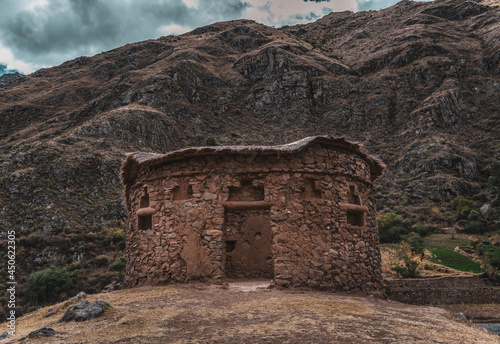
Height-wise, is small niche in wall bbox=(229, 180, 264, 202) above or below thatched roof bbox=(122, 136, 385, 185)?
below

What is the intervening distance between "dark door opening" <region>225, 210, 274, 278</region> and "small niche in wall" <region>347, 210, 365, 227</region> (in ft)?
7.19

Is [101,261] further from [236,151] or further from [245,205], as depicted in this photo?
[236,151]

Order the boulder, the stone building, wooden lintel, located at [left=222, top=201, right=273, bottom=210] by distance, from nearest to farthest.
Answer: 1. the boulder
2. the stone building
3. wooden lintel, located at [left=222, top=201, right=273, bottom=210]

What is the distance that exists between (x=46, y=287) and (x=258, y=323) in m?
21.4

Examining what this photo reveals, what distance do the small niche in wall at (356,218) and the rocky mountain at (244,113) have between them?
62.5 ft

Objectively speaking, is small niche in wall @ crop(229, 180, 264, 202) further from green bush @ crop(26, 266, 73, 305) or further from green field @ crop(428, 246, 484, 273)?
green field @ crop(428, 246, 484, 273)

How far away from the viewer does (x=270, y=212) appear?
24.8ft

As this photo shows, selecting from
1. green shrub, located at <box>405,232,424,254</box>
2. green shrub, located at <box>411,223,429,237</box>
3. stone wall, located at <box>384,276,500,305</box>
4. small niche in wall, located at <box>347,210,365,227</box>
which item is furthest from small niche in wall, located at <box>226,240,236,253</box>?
green shrub, located at <box>411,223,429,237</box>

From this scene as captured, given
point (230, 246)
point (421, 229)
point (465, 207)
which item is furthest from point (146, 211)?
point (465, 207)

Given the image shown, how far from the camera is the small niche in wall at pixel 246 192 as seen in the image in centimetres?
802

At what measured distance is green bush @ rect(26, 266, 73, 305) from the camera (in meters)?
20.5

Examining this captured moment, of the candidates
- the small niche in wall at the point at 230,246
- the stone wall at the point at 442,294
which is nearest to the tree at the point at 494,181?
the stone wall at the point at 442,294

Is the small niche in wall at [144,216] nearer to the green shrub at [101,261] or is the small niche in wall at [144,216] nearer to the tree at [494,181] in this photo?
the green shrub at [101,261]

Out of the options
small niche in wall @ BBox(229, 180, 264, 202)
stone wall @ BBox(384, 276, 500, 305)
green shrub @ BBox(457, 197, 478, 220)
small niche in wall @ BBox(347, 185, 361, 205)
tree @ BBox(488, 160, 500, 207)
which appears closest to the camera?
small niche in wall @ BBox(229, 180, 264, 202)
